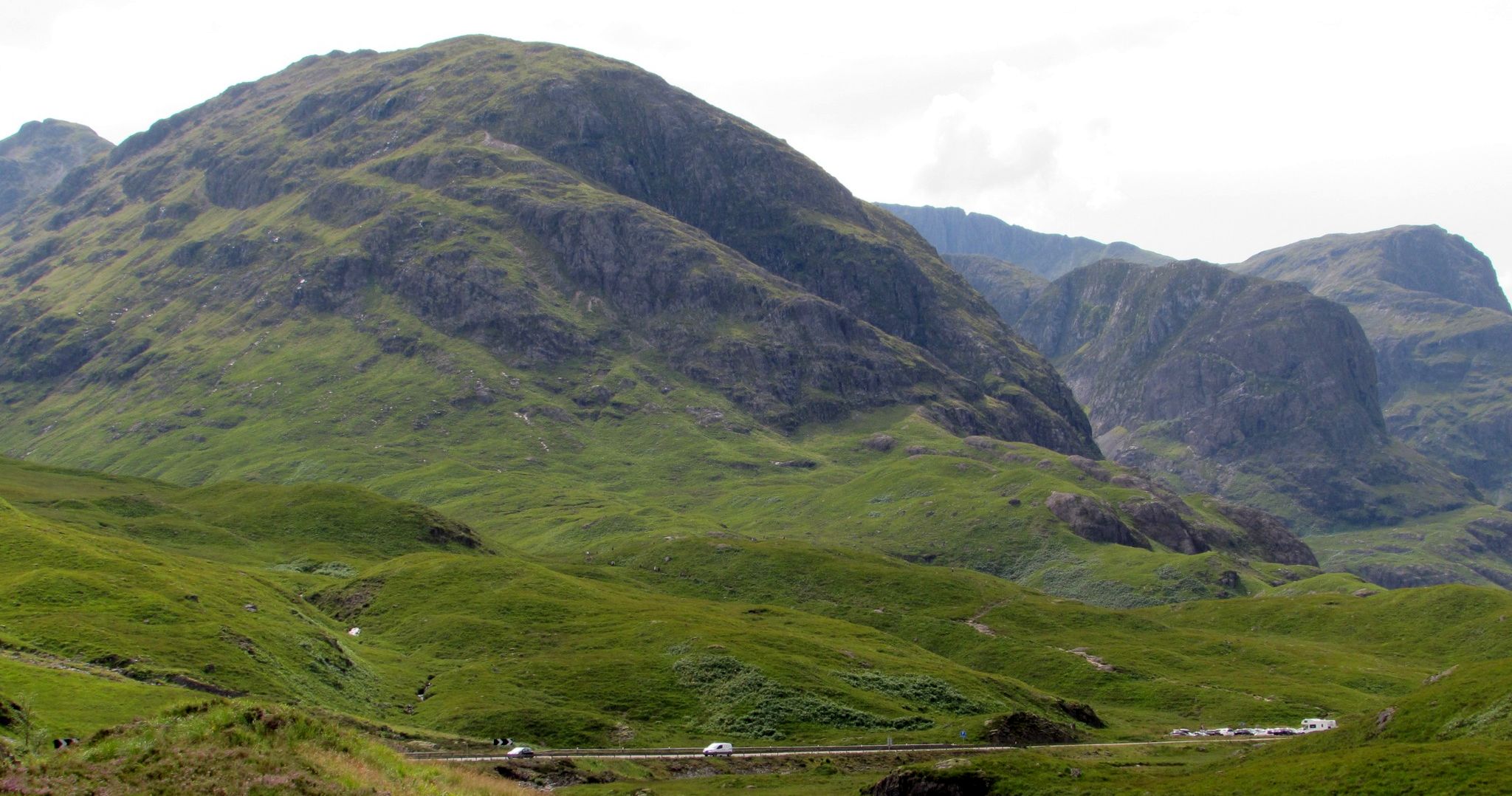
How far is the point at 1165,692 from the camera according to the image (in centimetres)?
16938

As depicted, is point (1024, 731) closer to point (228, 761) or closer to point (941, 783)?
point (941, 783)

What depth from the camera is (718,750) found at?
10862 centimetres

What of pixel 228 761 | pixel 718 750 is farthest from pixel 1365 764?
pixel 228 761

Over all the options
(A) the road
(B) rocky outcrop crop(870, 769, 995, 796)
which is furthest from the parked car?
(B) rocky outcrop crop(870, 769, 995, 796)

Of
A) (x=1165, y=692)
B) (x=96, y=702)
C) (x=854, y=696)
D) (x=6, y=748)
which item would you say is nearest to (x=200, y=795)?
(x=6, y=748)

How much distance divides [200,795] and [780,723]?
9681 centimetres

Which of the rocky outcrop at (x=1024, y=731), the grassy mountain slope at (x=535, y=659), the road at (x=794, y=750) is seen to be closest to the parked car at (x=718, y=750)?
the road at (x=794, y=750)

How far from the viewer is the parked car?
107438 mm

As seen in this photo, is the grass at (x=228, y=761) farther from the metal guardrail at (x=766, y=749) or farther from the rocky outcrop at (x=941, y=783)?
the metal guardrail at (x=766, y=749)

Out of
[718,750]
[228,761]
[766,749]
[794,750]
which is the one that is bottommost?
[766,749]

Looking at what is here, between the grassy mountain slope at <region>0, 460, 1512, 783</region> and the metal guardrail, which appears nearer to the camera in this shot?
the grassy mountain slope at <region>0, 460, 1512, 783</region>

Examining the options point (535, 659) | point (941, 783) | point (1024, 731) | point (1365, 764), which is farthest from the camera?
point (535, 659)

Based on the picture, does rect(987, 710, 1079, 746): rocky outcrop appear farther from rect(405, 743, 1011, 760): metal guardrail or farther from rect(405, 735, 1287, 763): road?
rect(405, 743, 1011, 760): metal guardrail

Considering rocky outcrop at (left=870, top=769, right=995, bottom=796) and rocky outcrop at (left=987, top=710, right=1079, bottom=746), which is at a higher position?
rocky outcrop at (left=870, top=769, right=995, bottom=796)
